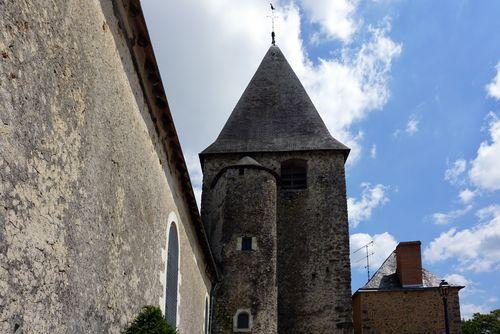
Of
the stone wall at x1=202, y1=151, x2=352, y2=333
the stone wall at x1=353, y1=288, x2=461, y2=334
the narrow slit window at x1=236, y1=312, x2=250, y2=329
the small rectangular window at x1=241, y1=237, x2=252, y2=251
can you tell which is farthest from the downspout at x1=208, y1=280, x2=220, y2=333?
the stone wall at x1=353, y1=288, x2=461, y2=334

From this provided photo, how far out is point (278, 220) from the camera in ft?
61.9

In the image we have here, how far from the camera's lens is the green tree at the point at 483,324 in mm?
38656

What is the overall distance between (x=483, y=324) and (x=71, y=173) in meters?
41.3

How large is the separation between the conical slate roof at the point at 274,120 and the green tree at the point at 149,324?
13.7 metres

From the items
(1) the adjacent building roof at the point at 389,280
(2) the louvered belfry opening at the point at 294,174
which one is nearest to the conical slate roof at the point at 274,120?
(2) the louvered belfry opening at the point at 294,174

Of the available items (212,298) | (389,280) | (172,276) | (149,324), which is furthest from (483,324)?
(149,324)

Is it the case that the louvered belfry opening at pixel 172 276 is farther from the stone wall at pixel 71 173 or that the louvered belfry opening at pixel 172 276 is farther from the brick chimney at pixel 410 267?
the brick chimney at pixel 410 267

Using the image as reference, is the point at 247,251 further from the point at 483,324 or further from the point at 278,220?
the point at 483,324

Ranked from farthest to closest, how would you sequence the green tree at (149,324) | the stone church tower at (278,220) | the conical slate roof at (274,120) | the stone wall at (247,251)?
the conical slate roof at (274,120) → the stone church tower at (278,220) → the stone wall at (247,251) → the green tree at (149,324)

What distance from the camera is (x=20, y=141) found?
3.40 metres

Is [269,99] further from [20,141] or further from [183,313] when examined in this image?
[20,141]

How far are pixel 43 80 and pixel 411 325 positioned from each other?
729 inches

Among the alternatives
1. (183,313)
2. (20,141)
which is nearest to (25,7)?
(20,141)

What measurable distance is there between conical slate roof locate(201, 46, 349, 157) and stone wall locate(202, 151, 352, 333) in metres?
0.36
